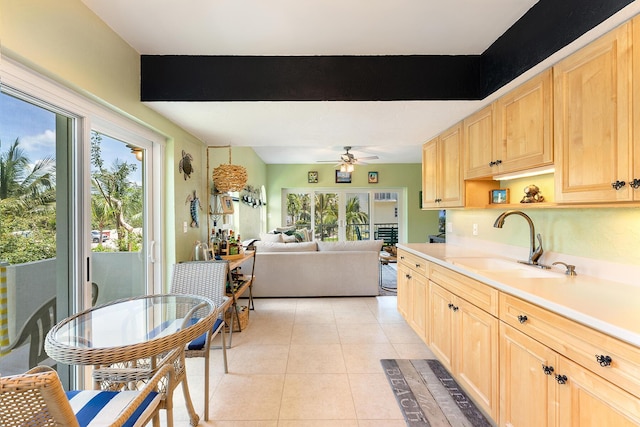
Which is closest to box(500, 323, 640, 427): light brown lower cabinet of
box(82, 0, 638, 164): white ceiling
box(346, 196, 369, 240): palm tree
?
box(82, 0, 638, 164): white ceiling

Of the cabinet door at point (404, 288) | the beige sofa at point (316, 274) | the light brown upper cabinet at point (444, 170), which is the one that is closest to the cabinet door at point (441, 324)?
the cabinet door at point (404, 288)

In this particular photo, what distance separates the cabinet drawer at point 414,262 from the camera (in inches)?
102

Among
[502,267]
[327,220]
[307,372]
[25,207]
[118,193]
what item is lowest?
[307,372]

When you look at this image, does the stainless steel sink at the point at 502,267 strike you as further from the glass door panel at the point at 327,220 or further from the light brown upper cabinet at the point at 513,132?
the glass door panel at the point at 327,220

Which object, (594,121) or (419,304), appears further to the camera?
(419,304)

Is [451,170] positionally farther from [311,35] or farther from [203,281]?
[203,281]

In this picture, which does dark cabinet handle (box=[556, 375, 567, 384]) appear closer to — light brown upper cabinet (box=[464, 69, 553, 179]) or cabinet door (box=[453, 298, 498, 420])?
cabinet door (box=[453, 298, 498, 420])

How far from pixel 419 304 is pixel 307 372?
1.16 meters

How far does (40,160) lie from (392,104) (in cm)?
222

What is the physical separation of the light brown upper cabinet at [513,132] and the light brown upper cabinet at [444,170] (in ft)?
0.47

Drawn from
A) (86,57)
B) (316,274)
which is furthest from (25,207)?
(316,274)

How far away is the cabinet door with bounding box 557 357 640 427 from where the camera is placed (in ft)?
3.14

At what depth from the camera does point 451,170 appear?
9.38 ft

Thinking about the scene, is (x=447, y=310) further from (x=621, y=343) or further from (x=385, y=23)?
(x=385, y=23)
